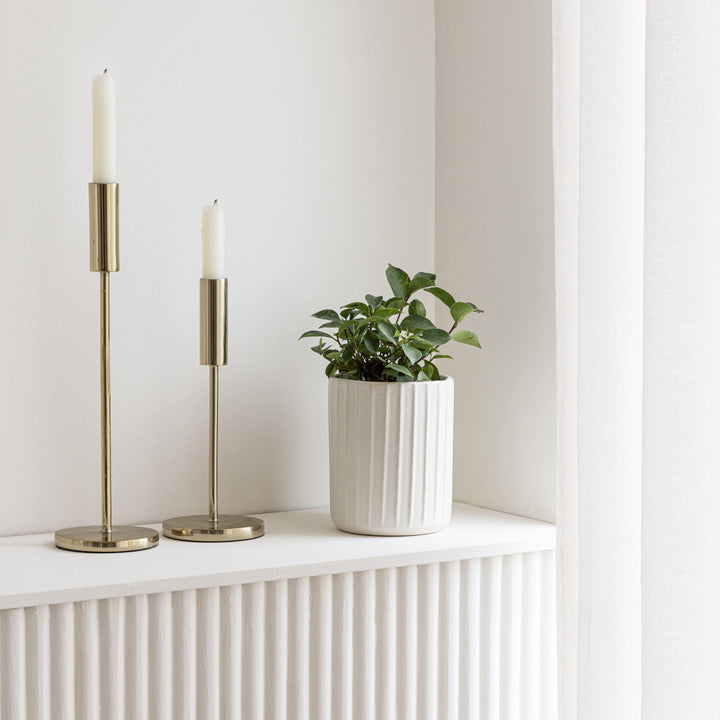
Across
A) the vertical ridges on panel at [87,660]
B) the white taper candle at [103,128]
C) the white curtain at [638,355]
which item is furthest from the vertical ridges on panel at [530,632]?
the white taper candle at [103,128]

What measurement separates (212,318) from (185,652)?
32 cm

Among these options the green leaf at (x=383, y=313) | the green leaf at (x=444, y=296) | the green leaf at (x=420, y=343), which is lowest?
the green leaf at (x=420, y=343)

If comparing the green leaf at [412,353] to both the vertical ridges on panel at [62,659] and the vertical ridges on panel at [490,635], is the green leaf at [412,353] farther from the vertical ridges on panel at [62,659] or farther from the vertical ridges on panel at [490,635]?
the vertical ridges on panel at [62,659]

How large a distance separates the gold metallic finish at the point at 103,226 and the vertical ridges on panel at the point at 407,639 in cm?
40

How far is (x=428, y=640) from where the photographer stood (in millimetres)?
960

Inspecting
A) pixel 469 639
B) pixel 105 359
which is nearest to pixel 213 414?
A: pixel 105 359

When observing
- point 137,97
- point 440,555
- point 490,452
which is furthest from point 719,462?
point 137,97

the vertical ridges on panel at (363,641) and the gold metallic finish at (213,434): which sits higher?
the gold metallic finish at (213,434)

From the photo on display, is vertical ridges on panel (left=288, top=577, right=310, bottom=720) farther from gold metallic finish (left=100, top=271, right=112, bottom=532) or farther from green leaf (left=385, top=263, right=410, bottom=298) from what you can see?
green leaf (left=385, top=263, right=410, bottom=298)

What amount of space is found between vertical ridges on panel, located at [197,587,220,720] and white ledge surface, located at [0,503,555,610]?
0.8 inches

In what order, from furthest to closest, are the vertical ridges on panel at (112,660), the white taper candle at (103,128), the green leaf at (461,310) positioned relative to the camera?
1. the green leaf at (461,310)
2. the white taper candle at (103,128)
3. the vertical ridges on panel at (112,660)

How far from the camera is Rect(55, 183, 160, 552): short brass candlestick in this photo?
931 mm

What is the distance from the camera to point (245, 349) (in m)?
1.12

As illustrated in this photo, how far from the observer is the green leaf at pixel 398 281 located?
3.47ft
